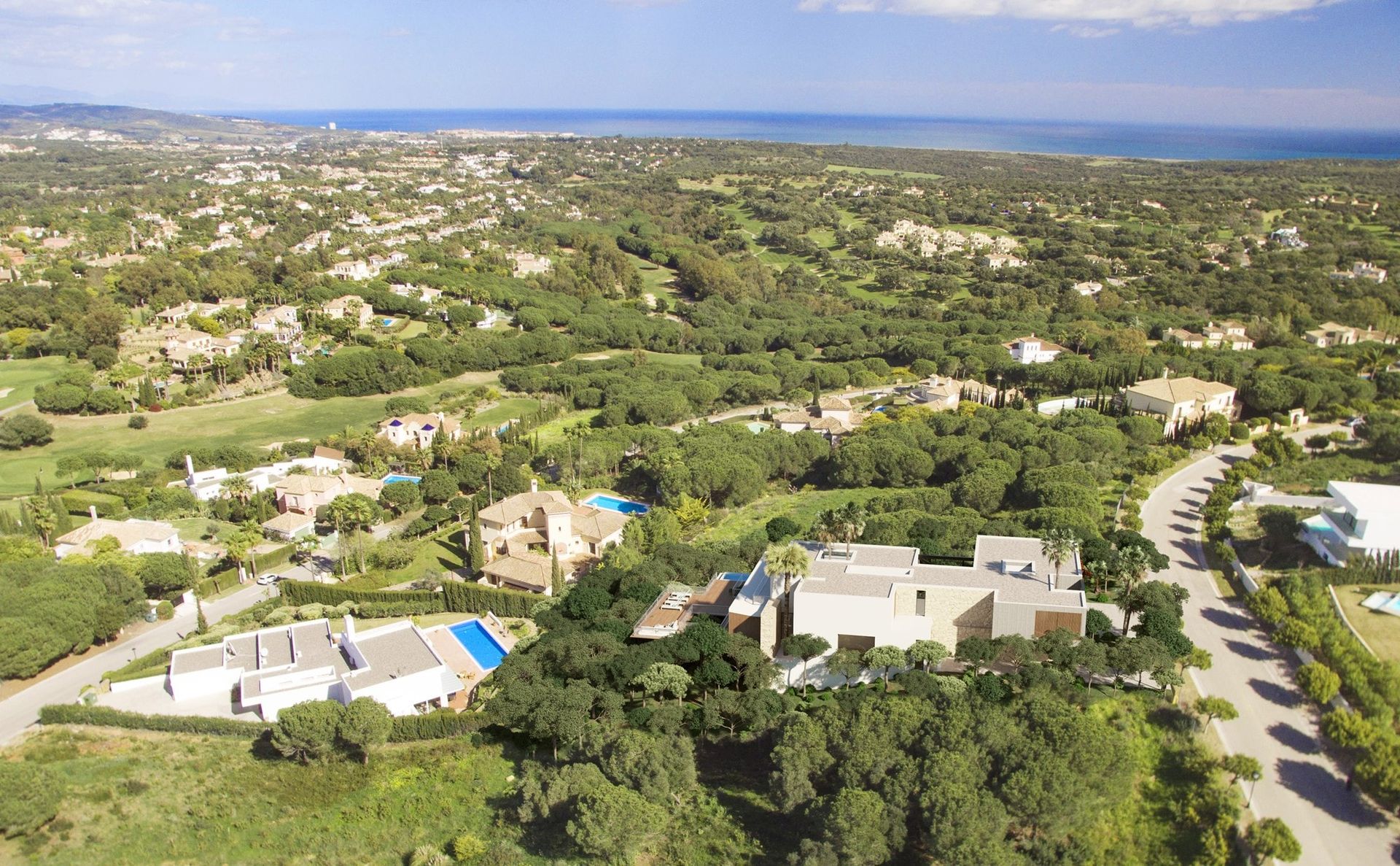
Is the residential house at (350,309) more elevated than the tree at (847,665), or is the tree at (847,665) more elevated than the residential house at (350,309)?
the residential house at (350,309)

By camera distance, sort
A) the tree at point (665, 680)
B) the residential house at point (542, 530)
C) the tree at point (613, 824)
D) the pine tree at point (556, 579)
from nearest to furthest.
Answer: the tree at point (613, 824), the tree at point (665, 680), the pine tree at point (556, 579), the residential house at point (542, 530)

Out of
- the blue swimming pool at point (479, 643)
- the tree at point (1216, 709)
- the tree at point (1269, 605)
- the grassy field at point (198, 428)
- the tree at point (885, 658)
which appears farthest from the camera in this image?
the grassy field at point (198, 428)

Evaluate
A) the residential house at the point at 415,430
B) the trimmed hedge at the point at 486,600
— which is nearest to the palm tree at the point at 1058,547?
the trimmed hedge at the point at 486,600

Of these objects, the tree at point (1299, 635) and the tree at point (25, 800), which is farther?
the tree at point (1299, 635)

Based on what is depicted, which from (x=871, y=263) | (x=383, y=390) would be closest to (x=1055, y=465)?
(x=383, y=390)

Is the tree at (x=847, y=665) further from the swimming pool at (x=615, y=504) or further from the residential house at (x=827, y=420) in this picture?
the residential house at (x=827, y=420)

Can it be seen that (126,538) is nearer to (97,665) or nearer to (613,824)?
(97,665)
